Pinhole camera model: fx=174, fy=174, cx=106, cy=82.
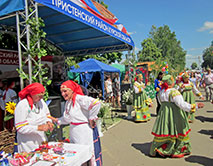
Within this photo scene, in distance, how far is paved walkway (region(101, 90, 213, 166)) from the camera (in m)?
3.66

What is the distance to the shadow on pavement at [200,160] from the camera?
352 cm

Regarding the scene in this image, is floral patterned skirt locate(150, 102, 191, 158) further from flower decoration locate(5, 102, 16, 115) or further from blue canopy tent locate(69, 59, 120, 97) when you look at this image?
blue canopy tent locate(69, 59, 120, 97)

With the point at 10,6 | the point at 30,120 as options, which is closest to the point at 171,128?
the point at 30,120

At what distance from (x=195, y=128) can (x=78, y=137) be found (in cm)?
474

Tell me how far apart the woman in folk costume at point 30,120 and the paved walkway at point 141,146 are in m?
1.87

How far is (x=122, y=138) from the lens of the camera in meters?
5.20

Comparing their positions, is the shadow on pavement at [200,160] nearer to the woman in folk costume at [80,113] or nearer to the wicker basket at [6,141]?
the woman in folk costume at [80,113]

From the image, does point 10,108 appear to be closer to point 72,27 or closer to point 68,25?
point 68,25

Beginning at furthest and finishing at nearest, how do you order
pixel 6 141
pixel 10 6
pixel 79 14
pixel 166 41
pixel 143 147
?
pixel 166 41 < pixel 143 147 < pixel 79 14 < pixel 6 141 < pixel 10 6

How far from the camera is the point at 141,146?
4.56 m

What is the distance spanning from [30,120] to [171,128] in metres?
2.72

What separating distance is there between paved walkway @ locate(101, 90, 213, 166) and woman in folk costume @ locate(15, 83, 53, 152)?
6.13 feet

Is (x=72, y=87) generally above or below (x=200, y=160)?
above

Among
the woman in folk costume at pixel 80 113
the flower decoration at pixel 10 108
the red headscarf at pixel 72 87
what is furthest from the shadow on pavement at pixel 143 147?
the flower decoration at pixel 10 108
